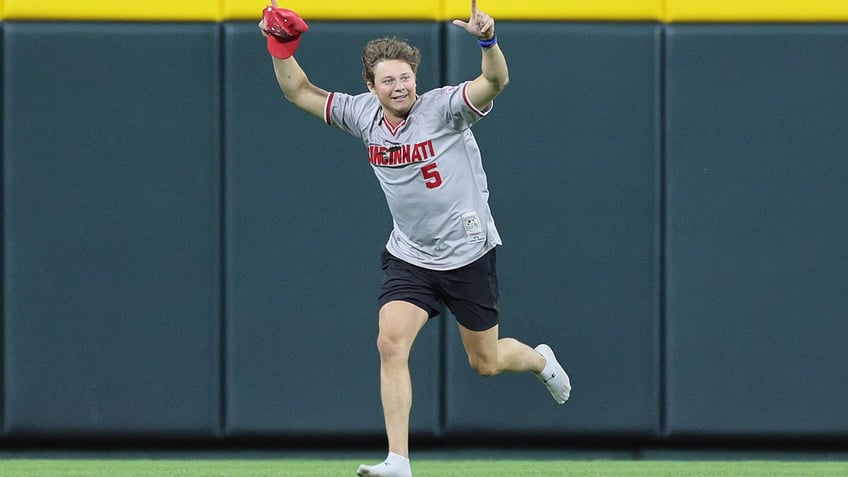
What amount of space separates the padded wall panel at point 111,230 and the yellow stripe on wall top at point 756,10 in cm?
186

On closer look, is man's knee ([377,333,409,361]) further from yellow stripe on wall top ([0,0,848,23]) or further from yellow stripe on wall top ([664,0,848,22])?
yellow stripe on wall top ([664,0,848,22])

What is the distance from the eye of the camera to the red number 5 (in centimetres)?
413

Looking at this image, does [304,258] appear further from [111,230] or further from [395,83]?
[395,83]

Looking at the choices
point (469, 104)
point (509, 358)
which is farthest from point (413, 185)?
point (509, 358)

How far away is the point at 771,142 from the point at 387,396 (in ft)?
7.06

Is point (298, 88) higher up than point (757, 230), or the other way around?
point (298, 88)

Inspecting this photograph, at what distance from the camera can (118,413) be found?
5316 mm

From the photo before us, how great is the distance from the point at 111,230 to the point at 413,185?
167cm

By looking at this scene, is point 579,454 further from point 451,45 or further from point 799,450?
point 451,45

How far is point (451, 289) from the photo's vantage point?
4258 millimetres

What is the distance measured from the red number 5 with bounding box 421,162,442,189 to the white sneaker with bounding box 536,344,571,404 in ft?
3.04

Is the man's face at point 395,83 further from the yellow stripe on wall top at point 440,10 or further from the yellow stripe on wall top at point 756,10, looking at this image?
the yellow stripe on wall top at point 756,10
